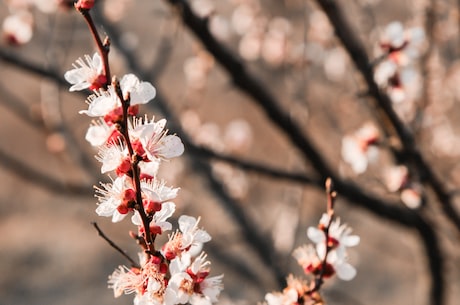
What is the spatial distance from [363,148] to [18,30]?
1.09 metres

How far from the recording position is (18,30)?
1724 mm

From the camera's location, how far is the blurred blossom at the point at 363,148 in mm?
1503

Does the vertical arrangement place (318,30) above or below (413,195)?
above

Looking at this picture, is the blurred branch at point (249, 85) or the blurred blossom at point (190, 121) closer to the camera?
the blurred branch at point (249, 85)

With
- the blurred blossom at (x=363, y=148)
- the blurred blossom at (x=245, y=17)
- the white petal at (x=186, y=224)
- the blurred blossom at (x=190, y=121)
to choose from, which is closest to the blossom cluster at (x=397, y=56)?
the blurred blossom at (x=363, y=148)

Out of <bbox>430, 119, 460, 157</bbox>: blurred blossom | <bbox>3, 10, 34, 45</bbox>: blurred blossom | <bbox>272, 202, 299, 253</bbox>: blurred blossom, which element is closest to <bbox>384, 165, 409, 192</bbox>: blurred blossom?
<bbox>272, 202, 299, 253</bbox>: blurred blossom

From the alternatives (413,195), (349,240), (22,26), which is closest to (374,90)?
(413,195)

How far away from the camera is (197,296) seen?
774 millimetres

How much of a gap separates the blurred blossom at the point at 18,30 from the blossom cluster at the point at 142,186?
1.04 metres

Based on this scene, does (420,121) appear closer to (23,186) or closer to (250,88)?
(250,88)

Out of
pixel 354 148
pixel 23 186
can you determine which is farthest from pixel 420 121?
pixel 23 186

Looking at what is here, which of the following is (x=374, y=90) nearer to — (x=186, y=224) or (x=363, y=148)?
(x=363, y=148)

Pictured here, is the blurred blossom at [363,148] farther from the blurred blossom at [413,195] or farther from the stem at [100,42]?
the stem at [100,42]

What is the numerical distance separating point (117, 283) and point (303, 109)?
1.40 meters
